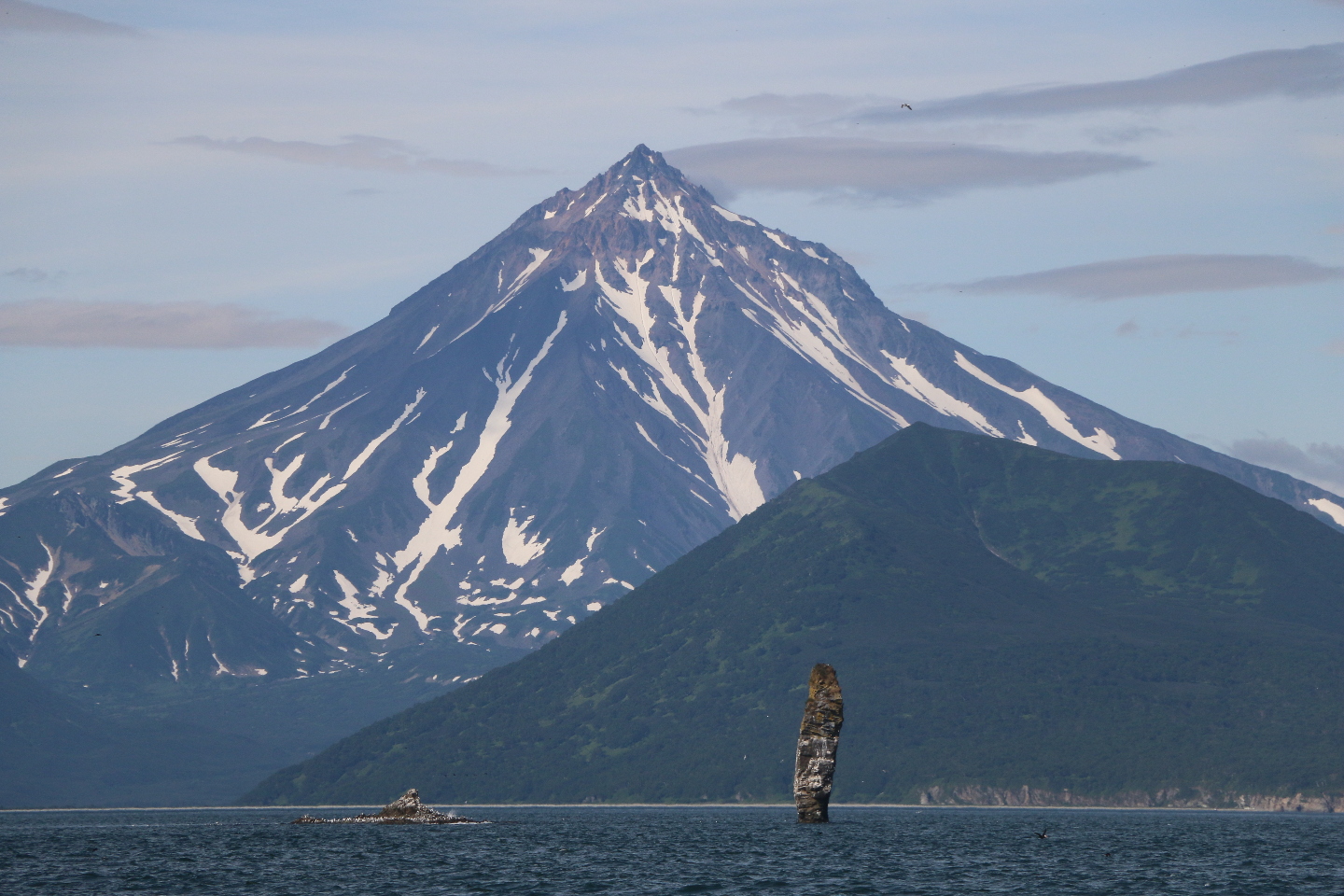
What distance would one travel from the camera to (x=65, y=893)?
134 metres

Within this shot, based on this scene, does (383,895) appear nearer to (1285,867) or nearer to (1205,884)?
(1205,884)

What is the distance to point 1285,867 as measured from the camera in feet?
518

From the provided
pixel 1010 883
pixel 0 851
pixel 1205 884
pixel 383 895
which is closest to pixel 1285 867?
pixel 1205 884

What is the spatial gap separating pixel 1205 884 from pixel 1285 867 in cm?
2181

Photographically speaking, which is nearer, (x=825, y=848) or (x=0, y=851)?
(x=825, y=848)

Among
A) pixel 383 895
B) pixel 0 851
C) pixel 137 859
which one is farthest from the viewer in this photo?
pixel 0 851

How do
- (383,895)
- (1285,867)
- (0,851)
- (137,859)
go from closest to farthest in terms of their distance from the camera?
(383,895), (1285,867), (137,859), (0,851)

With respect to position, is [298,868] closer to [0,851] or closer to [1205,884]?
[0,851]

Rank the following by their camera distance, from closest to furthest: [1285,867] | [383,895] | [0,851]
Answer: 1. [383,895]
2. [1285,867]
3. [0,851]

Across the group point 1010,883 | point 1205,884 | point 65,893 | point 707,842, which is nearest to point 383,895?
point 65,893

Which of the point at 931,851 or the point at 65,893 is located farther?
the point at 931,851

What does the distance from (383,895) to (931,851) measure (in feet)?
218

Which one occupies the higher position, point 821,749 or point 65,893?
point 821,749

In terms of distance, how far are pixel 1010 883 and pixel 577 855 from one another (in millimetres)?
51463
